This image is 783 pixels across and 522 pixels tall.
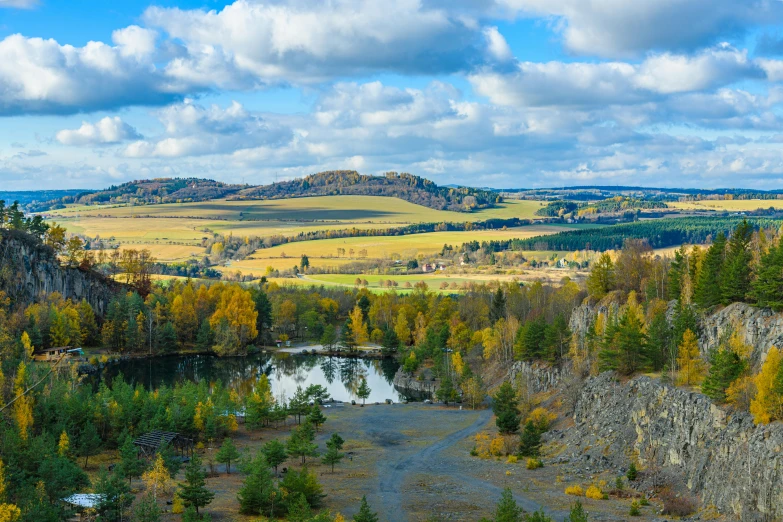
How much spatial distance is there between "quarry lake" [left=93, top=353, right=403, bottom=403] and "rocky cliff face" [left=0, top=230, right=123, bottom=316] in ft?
78.2

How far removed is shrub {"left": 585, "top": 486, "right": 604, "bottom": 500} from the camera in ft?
171

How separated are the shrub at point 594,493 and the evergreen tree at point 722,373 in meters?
10.2

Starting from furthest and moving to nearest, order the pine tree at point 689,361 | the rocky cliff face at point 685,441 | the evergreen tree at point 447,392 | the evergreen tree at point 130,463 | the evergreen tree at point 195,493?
1. the evergreen tree at point 447,392
2. the pine tree at point 689,361
3. the evergreen tree at point 130,463
4. the evergreen tree at point 195,493
5. the rocky cliff face at point 685,441

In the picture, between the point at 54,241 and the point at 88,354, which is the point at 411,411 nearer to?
the point at 88,354

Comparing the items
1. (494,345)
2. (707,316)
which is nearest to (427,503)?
(707,316)

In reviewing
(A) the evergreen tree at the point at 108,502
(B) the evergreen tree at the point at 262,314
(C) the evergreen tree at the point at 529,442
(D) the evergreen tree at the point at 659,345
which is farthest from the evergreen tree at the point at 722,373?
(B) the evergreen tree at the point at 262,314

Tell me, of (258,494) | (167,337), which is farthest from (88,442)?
(167,337)

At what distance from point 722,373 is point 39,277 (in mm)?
121320

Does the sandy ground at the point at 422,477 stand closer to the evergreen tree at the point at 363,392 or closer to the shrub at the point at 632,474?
the shrub at the point at 632,474

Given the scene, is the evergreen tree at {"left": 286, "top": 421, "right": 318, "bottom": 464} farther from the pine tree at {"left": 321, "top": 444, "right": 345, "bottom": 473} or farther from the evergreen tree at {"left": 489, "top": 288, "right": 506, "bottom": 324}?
the evergreen tree at {"left": 489, "top": 288, "right": 506, "bottom": 324}

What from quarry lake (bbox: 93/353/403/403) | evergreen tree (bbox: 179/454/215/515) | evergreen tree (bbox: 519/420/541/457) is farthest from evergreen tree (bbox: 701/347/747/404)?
quarry lake (bbox: 93/353/403/403)

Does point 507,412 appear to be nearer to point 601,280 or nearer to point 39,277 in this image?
point 601,280

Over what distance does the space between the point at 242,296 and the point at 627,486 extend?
104123 mm

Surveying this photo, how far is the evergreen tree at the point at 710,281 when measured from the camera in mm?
64812
